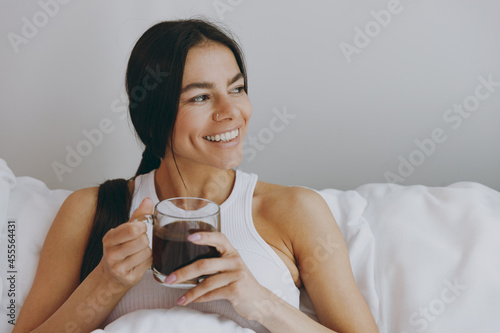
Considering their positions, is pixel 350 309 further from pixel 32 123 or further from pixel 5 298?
pixel 32 123

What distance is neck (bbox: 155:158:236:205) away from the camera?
1.42 m

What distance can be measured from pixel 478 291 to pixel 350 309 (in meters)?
0.35

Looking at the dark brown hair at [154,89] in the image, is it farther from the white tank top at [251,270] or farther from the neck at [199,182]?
the white tank top at [251,270]

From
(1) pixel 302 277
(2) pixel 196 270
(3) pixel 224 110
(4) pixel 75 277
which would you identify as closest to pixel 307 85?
(3) pixel 224 110

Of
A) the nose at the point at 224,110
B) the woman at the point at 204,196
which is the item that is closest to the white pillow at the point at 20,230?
the woman at the point at 204,196

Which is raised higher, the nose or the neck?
the nose

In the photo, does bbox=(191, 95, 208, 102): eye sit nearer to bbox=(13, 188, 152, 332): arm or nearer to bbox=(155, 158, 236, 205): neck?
bbox=(155, 158, 236, 205): neck

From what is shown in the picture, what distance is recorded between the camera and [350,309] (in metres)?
1.24

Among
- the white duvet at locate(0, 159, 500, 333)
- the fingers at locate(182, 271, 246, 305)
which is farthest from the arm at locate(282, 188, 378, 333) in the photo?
the fingers at locate(182, 271, 246, 305)

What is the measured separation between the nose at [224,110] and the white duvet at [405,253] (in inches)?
18.5

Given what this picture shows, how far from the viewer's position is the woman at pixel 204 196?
4.00 feet

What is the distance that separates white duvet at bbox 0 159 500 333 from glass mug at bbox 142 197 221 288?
0.82 feet

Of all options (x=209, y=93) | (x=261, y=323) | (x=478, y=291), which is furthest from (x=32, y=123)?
(x=478, y=291)

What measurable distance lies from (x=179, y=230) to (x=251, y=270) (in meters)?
0.39
